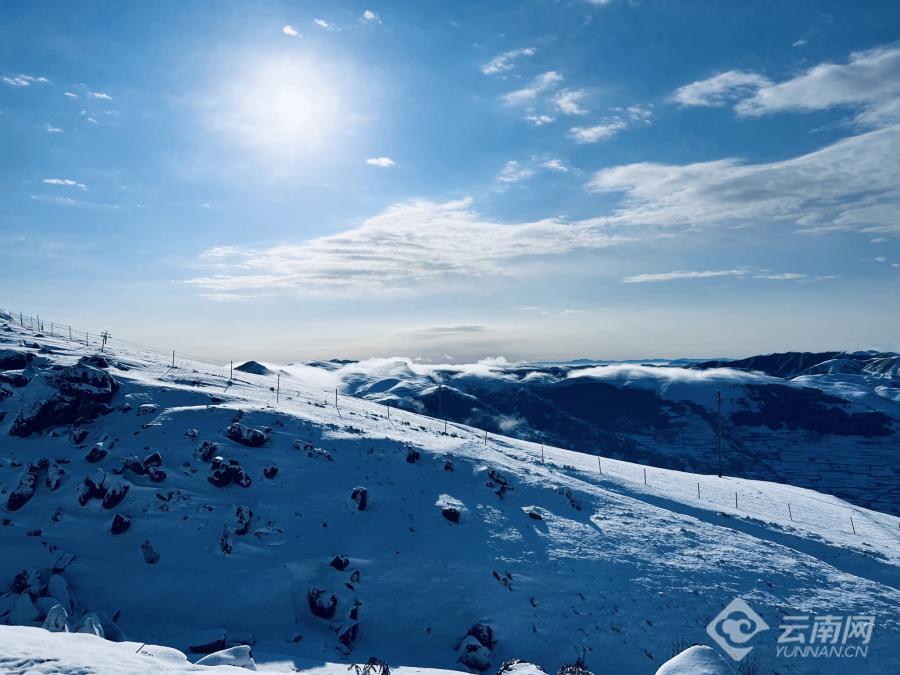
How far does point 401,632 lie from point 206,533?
10901 millimetres

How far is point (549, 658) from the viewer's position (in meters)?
20.5

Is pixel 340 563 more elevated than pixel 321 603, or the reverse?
pixel 340 563

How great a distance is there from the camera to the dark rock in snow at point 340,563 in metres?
24.2

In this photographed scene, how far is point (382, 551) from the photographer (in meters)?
25.9

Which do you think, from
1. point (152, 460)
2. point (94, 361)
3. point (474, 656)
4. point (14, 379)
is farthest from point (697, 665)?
point (94, 361)

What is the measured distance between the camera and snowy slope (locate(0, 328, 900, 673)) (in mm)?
21094

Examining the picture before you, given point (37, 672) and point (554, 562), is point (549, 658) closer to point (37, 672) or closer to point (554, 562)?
point (554, 562)

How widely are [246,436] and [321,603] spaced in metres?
14.1

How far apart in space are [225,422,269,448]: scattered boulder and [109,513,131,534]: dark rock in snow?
8488 mm

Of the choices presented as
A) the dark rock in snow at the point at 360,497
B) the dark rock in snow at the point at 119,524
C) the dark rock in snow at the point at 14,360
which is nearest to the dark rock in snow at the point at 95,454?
the dark rock in snow at the point at 119,524

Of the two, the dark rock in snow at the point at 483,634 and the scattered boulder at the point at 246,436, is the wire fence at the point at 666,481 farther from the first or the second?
the dark rock in snow at the point at 483,634

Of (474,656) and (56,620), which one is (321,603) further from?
(56,620)

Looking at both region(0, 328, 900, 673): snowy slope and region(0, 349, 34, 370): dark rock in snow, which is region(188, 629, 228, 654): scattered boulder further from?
region(0, 349, 34, 370): dark rock in snow

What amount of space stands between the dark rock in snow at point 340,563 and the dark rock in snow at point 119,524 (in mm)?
10033
